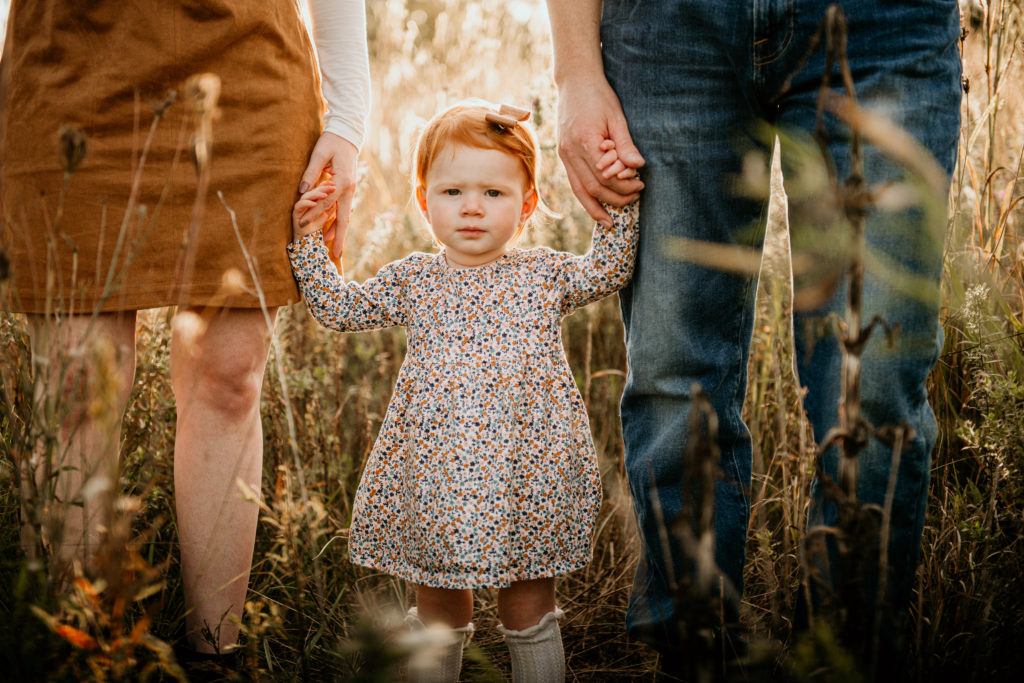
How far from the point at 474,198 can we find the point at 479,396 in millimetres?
426

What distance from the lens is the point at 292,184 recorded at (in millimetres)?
1792

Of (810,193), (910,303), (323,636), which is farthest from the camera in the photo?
(323,636)

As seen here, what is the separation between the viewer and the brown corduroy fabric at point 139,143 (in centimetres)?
162

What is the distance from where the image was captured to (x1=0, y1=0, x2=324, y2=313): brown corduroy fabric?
1621mm

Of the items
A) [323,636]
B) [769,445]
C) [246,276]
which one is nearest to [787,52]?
[246,276]

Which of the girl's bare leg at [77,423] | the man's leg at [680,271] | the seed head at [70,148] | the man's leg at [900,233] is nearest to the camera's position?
the girl's bare leg at [77,423]

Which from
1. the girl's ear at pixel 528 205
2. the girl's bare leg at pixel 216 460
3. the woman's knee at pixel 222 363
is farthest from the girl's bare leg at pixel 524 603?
the girl's ear at pixel 528 205

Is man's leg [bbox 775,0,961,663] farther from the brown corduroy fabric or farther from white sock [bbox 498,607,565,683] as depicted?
the brown corduroy fabric

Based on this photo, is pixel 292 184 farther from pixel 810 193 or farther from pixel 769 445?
pixel 769 445

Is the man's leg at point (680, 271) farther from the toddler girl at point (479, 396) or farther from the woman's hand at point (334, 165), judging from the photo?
the woman's hand at point (334, 165)

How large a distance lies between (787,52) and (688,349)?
58 centimetres

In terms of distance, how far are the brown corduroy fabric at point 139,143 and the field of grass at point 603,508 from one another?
0.72 feet

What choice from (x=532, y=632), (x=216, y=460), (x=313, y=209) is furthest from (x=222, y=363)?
(x=532, y=632)

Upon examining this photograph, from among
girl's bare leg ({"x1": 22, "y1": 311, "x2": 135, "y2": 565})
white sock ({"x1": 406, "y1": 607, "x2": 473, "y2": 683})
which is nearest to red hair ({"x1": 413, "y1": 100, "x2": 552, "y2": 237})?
girl's bare leg ({"x1": 22, "y1": 311, "x2": 135, "y2": 565})
